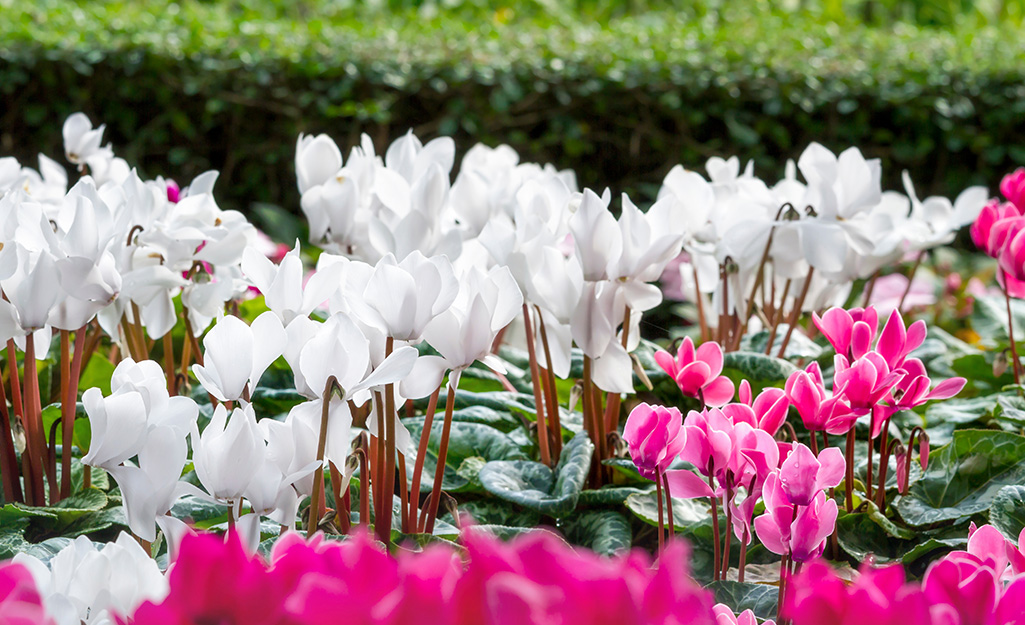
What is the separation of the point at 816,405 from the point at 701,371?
0.20 meters

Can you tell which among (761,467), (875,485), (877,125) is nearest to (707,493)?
(761,467)

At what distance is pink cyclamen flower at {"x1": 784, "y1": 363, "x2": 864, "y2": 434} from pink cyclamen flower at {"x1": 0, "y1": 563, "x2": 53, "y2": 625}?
730 millimetres

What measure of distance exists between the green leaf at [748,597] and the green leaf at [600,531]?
0.66ft

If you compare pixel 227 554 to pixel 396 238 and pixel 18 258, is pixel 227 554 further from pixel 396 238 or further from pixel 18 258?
pixel 396 238

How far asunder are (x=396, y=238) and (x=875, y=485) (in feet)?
2.52

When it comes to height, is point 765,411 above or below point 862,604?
below

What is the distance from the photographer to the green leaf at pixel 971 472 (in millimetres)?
1256

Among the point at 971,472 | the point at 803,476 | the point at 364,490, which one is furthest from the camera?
the point at 971,472

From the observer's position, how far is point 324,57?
4.12 meters

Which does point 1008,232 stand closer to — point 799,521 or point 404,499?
point 799,521

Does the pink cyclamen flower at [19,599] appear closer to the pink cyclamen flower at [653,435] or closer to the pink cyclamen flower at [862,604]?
the pink cyclamen flower at [862,604]

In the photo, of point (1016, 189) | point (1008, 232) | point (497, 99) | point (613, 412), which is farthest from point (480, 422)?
point (497, 99)

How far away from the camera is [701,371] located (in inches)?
46.2

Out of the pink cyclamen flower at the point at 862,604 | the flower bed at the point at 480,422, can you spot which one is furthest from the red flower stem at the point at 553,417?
the pink cyclamen flower at the point at 862,604
